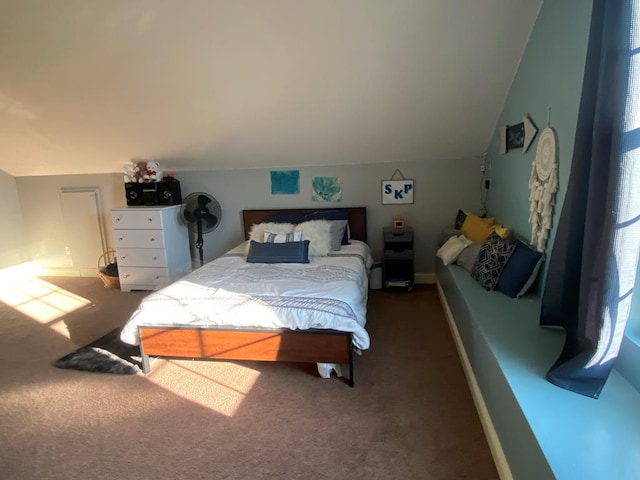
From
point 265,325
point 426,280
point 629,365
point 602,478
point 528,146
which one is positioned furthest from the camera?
point 426,280

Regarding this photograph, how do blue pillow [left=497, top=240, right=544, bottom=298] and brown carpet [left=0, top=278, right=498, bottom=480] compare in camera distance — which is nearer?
brown carpet [left=0, top=278, right=498, bottom=480]

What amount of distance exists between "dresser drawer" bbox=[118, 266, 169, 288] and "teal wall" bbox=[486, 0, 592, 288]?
3559 mm

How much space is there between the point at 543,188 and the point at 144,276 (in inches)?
157

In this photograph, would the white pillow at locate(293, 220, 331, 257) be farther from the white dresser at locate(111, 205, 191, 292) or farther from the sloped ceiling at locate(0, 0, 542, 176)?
the white dresser at locate(111, 205, 191, 292)

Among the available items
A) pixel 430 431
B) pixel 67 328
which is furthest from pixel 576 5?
pixel 67 328

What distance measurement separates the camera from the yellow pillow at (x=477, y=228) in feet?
10.2

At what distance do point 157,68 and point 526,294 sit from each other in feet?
10.2

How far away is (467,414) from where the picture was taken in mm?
2045

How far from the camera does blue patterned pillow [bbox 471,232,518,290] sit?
8.18 feet

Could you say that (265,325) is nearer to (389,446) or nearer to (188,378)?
(188,378)

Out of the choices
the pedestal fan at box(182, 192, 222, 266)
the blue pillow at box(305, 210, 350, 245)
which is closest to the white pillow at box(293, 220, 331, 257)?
the blue pillow at box(305, 210, 350, 245)

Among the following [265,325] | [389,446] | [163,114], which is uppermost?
[163,114]

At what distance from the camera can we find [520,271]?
91.6 inches

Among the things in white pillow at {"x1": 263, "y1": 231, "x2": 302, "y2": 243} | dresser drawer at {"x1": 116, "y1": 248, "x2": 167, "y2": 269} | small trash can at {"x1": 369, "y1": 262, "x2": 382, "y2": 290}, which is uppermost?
white pillow at {"x1": 263, "y1": 231, "x2": 302, "y2": 243}
